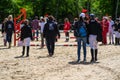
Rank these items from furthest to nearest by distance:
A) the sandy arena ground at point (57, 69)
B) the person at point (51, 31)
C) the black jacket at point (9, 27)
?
the black jacket at point (9, 27) → the person at point (51, 31) → the sandy arena ground at point (57, 69)

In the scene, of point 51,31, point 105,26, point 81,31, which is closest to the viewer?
point 81,31

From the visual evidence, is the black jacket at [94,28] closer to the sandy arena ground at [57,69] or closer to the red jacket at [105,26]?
the sandy arena ground at [57,69]

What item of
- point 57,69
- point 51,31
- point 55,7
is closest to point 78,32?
point 57,69

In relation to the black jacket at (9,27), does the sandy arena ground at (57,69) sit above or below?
below

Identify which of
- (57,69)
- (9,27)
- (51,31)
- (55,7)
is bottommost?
(57,69)

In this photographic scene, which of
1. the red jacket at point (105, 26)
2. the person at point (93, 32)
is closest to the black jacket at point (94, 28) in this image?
the person at point (93, 32)

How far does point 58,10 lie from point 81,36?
61.6m

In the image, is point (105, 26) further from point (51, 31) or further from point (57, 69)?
point (57, 69)

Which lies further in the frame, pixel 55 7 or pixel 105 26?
pixel 55 7

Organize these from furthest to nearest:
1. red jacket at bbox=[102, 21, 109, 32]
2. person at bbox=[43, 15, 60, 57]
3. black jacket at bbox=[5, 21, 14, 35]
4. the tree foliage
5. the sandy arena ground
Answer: the tree foliage → red jacket at bbox=[102, 21, 109, 32] → black jacket at bbox=[5, 21, 14, 35] → person at bbox=[43, 15, 60, 57] → the sandy arena ground

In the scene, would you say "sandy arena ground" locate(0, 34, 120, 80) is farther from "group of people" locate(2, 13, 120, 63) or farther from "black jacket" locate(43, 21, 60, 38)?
"black jacket" locate(43, 21, 60, 38)

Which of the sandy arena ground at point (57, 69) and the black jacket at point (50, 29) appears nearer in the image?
the sandy arena ground at point (57, 69)

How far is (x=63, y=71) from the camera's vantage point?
561 inches

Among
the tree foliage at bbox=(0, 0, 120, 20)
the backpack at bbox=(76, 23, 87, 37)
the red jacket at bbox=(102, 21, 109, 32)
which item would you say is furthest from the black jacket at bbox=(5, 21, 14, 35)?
the tree foliage at bbox=(0, 0, 120, 20)
